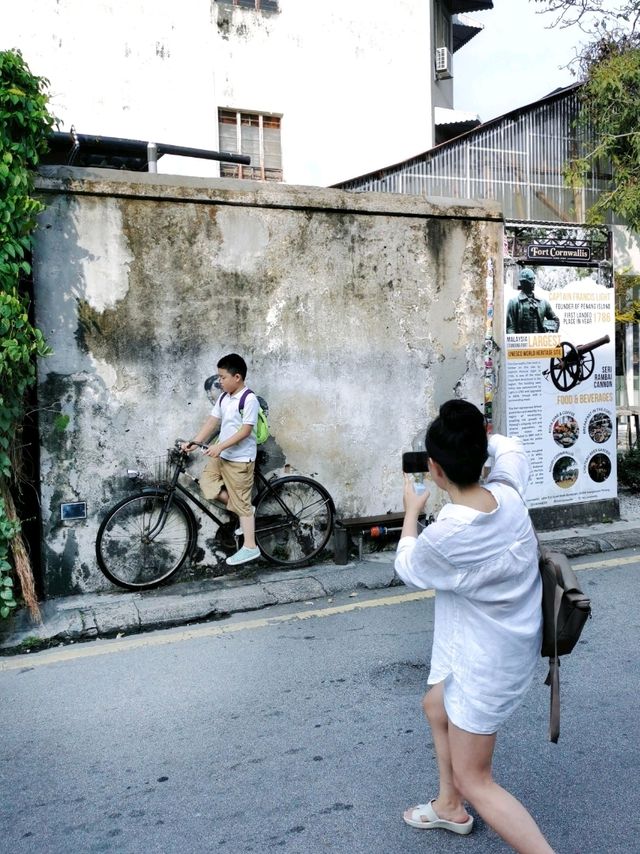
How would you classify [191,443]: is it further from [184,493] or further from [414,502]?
[414,502]

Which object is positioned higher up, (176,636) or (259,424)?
(259,424)

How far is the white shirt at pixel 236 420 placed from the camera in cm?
660

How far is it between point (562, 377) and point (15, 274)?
17.3 ft

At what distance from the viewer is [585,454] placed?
A: 8461mm

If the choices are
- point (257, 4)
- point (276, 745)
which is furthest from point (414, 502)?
point (257, 4)

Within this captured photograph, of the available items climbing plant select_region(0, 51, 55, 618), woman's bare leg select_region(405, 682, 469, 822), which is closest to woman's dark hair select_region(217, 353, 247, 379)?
climbing plant select_region(0, 51, 55, 618)

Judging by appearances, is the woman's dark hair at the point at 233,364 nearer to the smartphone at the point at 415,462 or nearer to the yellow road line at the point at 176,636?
the yellow road line at the point at 176,636

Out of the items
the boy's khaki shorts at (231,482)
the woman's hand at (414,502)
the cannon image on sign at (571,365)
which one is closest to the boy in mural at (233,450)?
the boy's khaki shorts at (231,482)

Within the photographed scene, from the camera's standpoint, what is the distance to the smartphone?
3.00 m

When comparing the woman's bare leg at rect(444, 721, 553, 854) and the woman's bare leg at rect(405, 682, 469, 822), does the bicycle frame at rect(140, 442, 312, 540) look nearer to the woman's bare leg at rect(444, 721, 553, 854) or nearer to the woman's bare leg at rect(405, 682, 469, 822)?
the woman's bare leg at rect(405, 682, 469, 822)

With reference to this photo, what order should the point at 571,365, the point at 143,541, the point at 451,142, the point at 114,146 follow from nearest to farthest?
1. the point at 143,541
2. the point at 114,146
3. the point at 571,365
4. the point at 451,142

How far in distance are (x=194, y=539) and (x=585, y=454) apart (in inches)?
164

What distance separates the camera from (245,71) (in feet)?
48.9

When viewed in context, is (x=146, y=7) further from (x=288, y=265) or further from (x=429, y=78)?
(x=288, y=265)
